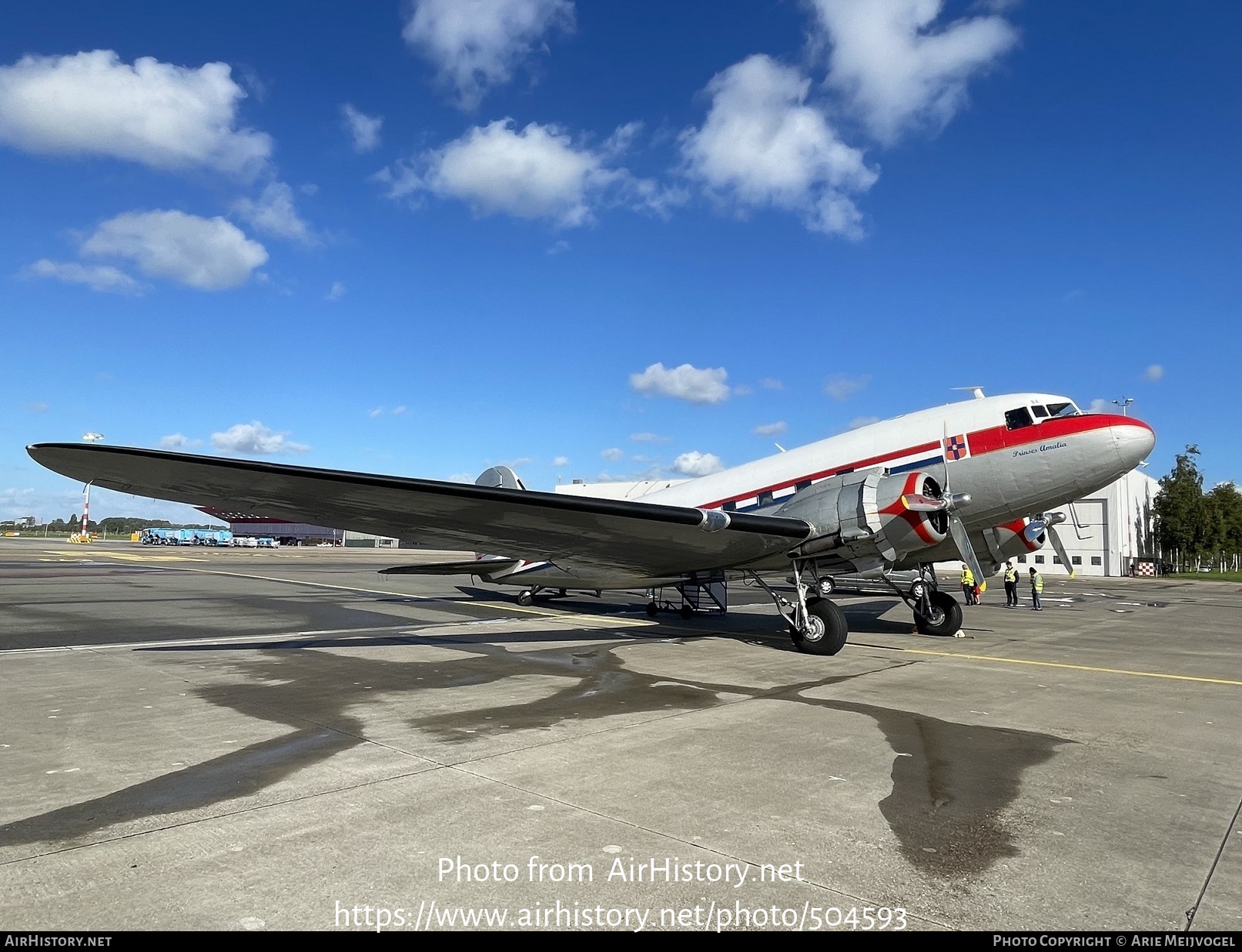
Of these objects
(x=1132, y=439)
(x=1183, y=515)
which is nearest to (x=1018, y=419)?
(x=1132, y=439)

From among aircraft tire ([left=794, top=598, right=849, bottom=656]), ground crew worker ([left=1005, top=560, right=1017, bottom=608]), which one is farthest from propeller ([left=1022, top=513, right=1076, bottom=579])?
ground crew worker ([left=1005, top=560, right=1017, bottom=608])

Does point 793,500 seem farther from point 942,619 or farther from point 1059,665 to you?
point 942,619

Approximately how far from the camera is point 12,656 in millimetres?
11586

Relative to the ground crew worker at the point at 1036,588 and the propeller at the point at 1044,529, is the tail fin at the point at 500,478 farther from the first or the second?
the ground crew worker at the point at 1036,588

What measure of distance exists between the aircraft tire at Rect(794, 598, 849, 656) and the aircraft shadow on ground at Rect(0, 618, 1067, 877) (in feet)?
3.44

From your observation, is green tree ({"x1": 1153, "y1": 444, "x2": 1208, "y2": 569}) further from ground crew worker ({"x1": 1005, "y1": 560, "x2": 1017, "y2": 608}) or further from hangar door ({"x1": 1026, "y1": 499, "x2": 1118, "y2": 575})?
ground crew worker ({"x1": 1005, "y1": 560, "x2": 1017, "y2": 608})

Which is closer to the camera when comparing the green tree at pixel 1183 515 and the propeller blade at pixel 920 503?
the propeller blade at pixel 920 503

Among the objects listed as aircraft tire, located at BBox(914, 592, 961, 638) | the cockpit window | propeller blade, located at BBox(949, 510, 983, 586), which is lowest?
aircraft tire, located at BBox(914, 592, 961, 638)

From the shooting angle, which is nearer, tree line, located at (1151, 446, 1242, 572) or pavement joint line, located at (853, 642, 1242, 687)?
pavement joint line, located at (853, 642, 1242, 687)

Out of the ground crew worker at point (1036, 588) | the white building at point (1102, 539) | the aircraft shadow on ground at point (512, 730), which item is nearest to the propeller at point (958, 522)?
the aircraft shadow on ground at point (512, 730)

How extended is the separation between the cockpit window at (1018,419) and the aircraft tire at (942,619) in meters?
4.94

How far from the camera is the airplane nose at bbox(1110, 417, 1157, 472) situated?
12320 millimetres

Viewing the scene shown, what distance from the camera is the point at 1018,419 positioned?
13141mm

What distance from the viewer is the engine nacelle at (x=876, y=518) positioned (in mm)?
12359
